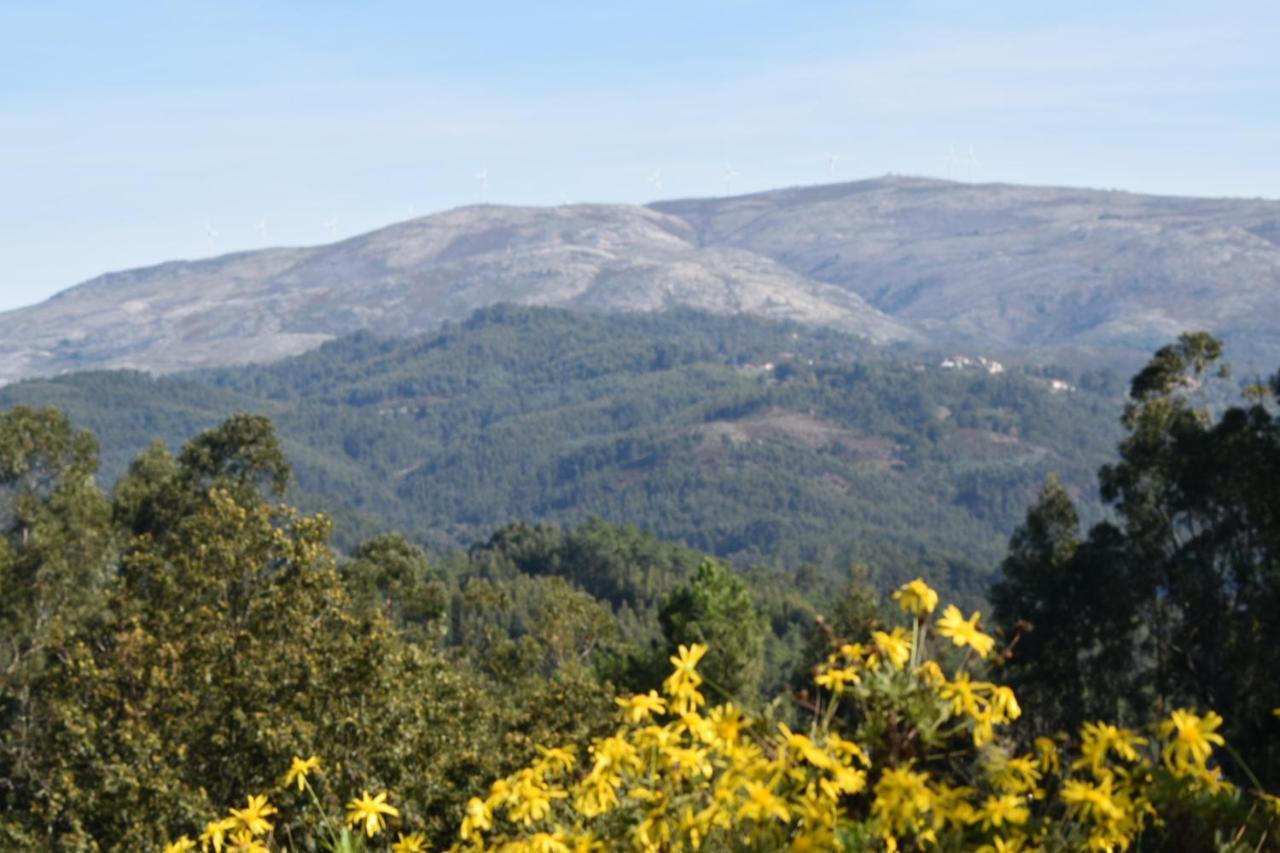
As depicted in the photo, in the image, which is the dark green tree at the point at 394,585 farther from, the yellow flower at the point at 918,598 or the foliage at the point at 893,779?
the yellow flower at the point at 918,598

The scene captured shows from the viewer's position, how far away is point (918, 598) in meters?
5.18

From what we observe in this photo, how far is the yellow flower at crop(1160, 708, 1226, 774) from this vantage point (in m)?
4.62

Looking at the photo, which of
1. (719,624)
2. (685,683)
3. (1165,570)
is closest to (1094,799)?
(685,683)

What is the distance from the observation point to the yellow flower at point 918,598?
5117 mm

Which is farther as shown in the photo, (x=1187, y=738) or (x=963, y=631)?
(x=963, y=631)

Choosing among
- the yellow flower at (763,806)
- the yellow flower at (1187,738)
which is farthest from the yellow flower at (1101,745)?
the yellow flower at (763,806)

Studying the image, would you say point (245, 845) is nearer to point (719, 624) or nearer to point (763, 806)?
point (763, 806)

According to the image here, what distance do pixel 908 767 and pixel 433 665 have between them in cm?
2271

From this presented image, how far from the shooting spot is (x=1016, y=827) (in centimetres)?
505

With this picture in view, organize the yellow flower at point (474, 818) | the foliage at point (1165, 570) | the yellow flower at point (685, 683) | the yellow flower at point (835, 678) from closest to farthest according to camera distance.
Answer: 1. the yellow flower at point (835, 678)
2. the yellow flower at point (685, 683)
3. the yellow flower at point (474, 818)
4. the foliage at point (1165, 570)

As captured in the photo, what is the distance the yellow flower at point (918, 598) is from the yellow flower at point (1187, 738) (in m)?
0.87

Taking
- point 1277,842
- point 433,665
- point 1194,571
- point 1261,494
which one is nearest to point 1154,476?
point 1194,571

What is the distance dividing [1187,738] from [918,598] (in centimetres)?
102

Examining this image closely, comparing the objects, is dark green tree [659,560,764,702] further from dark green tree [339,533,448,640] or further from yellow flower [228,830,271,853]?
yellow flower [228,830,271,853]
